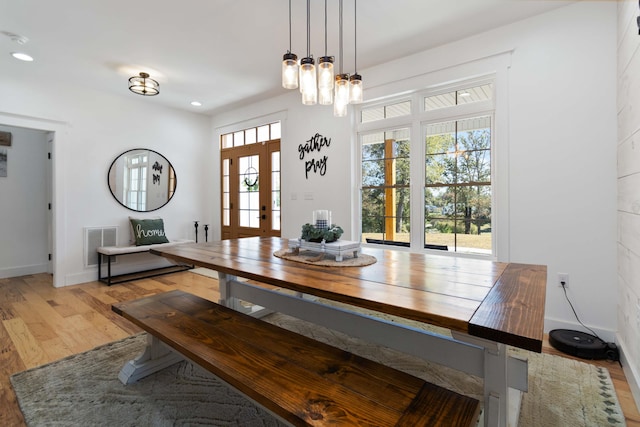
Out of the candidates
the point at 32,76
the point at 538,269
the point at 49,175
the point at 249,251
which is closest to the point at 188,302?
the point at 249,251

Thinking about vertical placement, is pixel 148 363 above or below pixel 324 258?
below

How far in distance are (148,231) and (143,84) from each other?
215 centimetres

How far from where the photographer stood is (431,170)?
131 inches

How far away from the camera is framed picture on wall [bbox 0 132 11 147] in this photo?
445 cm

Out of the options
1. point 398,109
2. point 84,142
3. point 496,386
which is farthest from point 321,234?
point 84,142

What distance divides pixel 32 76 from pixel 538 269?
5.61m

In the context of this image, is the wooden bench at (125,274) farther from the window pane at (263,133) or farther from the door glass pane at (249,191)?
the window pane at (263,133)

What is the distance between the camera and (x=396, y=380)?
1139 mm

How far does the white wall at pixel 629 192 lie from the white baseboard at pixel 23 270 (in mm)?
7063

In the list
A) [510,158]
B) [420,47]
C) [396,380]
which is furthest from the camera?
[420,47]

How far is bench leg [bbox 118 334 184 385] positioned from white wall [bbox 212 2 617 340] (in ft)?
9.72

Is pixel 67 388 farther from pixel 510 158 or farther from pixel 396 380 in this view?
pixel 510 158

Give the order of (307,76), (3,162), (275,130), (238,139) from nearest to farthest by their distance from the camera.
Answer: (307,76), (3,162), (275,130), (238,139)

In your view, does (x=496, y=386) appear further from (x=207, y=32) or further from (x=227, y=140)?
(x=227, y=140)
